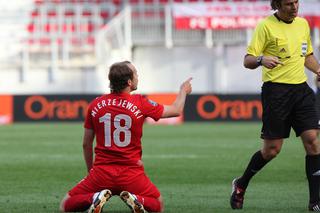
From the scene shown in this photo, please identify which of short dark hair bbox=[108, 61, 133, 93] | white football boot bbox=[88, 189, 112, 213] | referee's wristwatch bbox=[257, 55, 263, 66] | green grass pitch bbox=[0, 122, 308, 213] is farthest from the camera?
green grass pitch bbox=[0, 122, 308, 213]

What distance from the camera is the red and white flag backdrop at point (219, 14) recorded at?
→ 34906 mm

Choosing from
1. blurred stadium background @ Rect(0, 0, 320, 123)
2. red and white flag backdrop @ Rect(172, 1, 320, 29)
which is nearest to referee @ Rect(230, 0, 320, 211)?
blurred stadium background @ Rect(0, 0, 320, 123)

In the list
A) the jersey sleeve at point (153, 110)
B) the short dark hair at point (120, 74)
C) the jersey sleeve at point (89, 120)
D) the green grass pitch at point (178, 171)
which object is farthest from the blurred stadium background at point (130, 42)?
the short dark hair at point (120, 74)

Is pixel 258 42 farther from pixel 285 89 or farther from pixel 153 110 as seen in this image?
pixel 153 110

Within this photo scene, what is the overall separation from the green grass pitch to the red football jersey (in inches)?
32.1

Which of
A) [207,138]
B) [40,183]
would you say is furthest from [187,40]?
[40,183]

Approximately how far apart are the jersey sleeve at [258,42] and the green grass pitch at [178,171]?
149 centimetres

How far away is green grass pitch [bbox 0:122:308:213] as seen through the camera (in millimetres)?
9484

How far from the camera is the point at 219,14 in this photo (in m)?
35.1

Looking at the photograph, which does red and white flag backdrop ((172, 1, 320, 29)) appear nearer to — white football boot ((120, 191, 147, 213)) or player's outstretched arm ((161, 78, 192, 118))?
player's outstretched arm ((161, 78, 192, 118))

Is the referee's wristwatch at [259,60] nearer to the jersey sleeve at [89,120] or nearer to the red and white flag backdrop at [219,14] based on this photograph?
the jersey sleeve at [89,120]

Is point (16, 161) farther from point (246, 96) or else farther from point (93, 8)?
point (93, 8)

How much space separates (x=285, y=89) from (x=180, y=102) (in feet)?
3.77

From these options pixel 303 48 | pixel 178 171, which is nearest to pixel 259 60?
pixel 303 48
